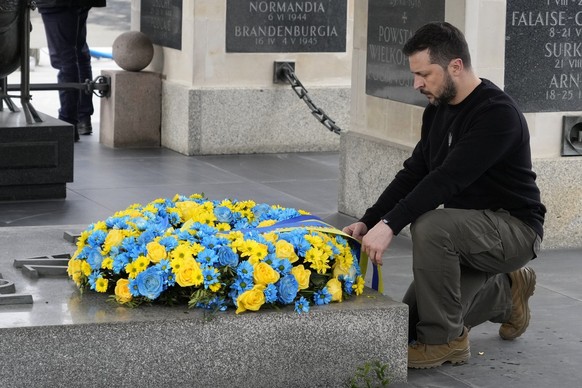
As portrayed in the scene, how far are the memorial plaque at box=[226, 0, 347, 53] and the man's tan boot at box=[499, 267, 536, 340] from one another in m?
5.85

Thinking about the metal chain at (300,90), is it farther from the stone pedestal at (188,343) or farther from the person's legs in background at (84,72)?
the stone pedestal at (188,343)

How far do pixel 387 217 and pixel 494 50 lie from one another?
106 inches

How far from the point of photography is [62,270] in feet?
16.7

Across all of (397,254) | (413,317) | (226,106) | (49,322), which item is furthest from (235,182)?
(49,322)

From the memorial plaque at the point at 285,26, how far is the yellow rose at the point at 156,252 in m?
6.32

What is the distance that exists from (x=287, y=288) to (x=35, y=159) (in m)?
4.53

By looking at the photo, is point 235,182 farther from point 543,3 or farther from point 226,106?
point 543,3

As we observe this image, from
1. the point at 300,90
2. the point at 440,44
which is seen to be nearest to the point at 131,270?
the point at 440,44

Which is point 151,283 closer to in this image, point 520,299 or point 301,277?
point 301,277

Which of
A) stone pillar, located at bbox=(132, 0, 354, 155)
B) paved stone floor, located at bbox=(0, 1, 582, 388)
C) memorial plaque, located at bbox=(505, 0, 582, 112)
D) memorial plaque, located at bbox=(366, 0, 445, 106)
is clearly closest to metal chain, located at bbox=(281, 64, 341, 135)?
stone pillar, located at bbox=(132, 0, 354, 155)

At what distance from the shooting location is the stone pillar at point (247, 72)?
10.7 meters

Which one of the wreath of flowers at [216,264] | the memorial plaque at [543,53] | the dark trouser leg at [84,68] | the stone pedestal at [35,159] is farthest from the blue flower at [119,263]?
the dark trouser leg at [84,68]

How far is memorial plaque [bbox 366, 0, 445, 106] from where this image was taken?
7.68 m

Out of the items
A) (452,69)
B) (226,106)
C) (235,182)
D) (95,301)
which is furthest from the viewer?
(226,106)
